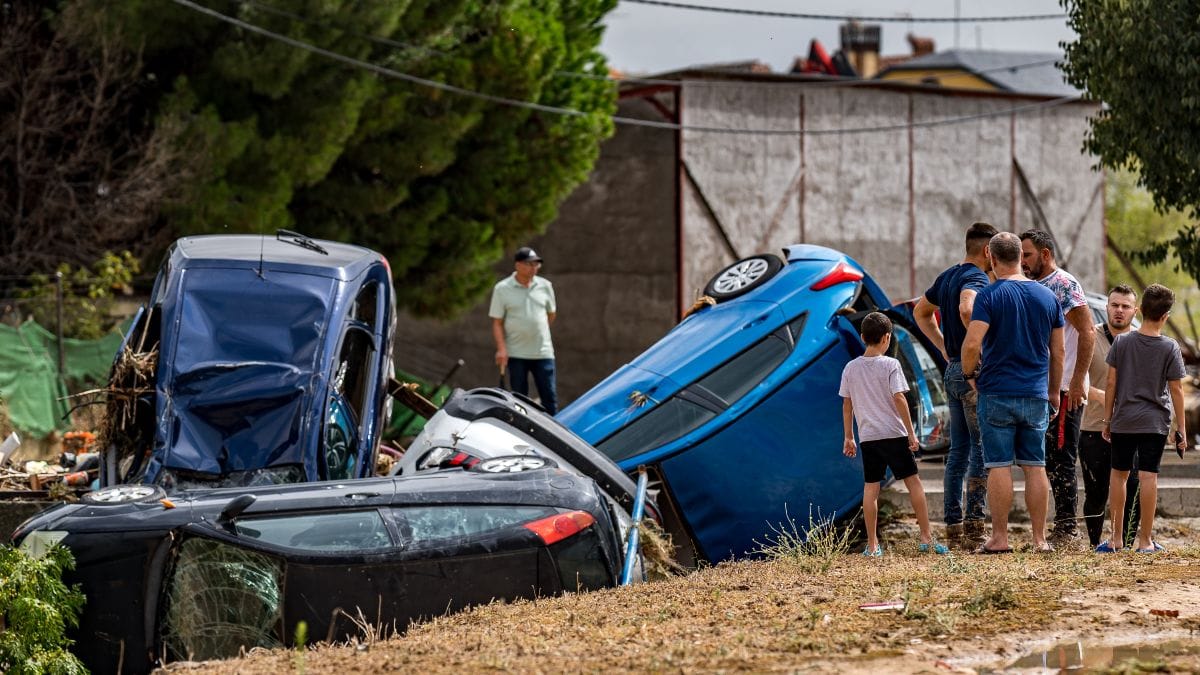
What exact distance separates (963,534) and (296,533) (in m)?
4.14

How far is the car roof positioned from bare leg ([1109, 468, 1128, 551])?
5.27 m

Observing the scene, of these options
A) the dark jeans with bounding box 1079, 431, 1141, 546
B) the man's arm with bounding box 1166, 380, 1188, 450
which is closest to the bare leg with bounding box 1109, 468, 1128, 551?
the dark jeans with bounding box 1079, 431, 1141, 546

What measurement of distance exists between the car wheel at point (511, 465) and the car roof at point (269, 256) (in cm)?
296

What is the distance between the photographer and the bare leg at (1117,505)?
28.1ft

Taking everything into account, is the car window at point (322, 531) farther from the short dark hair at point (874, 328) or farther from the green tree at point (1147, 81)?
the green tree at point (1147, 81)

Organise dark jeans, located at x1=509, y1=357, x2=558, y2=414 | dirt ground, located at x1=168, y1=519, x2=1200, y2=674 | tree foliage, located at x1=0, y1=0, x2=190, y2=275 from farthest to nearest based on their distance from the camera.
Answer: tree foliage, located at x1=0, y1=0, x2=190, y2=275, dark jeans, located at x1=509, y1=357, x2=558, y2=414, dirt ground, located at x1=168, y1=519, x2=1200, y2=674

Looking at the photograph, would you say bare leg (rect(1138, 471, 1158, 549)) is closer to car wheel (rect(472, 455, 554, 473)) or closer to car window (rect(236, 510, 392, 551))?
car wheel (rect(472, 455, 554, 473))

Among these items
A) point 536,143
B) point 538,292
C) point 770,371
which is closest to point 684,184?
point 536,143

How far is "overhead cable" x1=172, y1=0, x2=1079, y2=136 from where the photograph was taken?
58.5ft

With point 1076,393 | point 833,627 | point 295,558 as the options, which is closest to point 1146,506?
point 1076,393

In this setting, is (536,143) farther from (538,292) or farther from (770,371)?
(770,371)

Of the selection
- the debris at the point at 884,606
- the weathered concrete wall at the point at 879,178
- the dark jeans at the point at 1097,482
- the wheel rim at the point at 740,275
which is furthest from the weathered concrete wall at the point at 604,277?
the debris at the point at 884,606

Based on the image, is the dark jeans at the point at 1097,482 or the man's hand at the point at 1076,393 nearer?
the man's hand at the point at 1076,393

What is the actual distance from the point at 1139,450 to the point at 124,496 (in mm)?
5662
